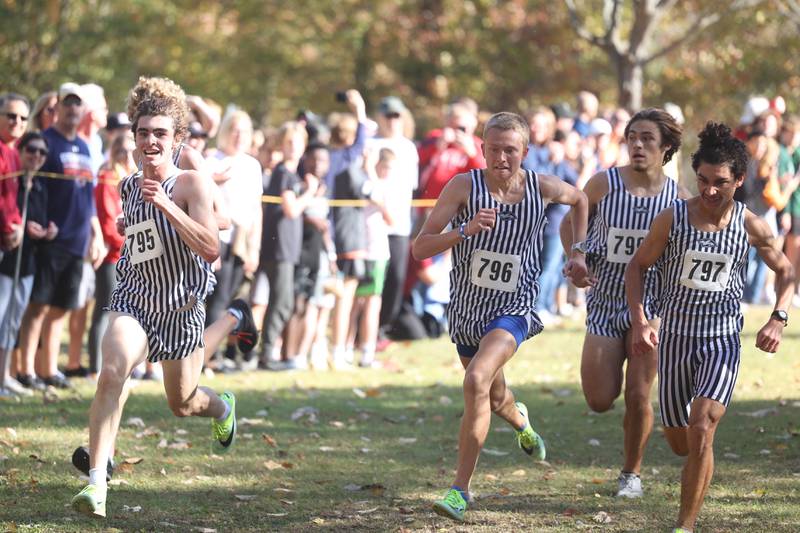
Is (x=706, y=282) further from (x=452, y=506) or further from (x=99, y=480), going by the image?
(x=99, y=480)

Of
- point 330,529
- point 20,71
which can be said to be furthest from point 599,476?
point 20,71

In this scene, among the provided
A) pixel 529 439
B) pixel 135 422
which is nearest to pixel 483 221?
pixel 529 439

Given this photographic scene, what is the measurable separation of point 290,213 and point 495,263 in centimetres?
562

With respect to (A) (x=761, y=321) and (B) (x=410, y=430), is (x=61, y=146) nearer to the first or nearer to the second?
(B) (x=410, y=430)

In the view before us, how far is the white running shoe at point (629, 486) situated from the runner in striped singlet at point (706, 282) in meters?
0.66

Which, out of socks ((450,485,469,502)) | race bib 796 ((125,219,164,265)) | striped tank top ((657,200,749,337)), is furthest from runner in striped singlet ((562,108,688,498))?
race bib 796 ((125,219,164,265))

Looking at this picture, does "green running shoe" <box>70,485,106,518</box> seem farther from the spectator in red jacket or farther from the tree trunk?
the tree trunk

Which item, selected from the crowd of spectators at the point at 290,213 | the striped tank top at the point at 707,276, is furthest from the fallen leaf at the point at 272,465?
the striped tank top at the point at 707,276

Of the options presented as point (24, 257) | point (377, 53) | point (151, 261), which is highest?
point (377, 53)

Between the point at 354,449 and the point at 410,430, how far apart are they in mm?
861

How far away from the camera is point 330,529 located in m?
6.64

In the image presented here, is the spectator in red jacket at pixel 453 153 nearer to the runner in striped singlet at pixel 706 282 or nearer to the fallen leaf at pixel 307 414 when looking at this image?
the fallen leaf at pixel 307 414

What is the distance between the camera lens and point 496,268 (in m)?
7.19

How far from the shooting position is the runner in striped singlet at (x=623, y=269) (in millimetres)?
7539
